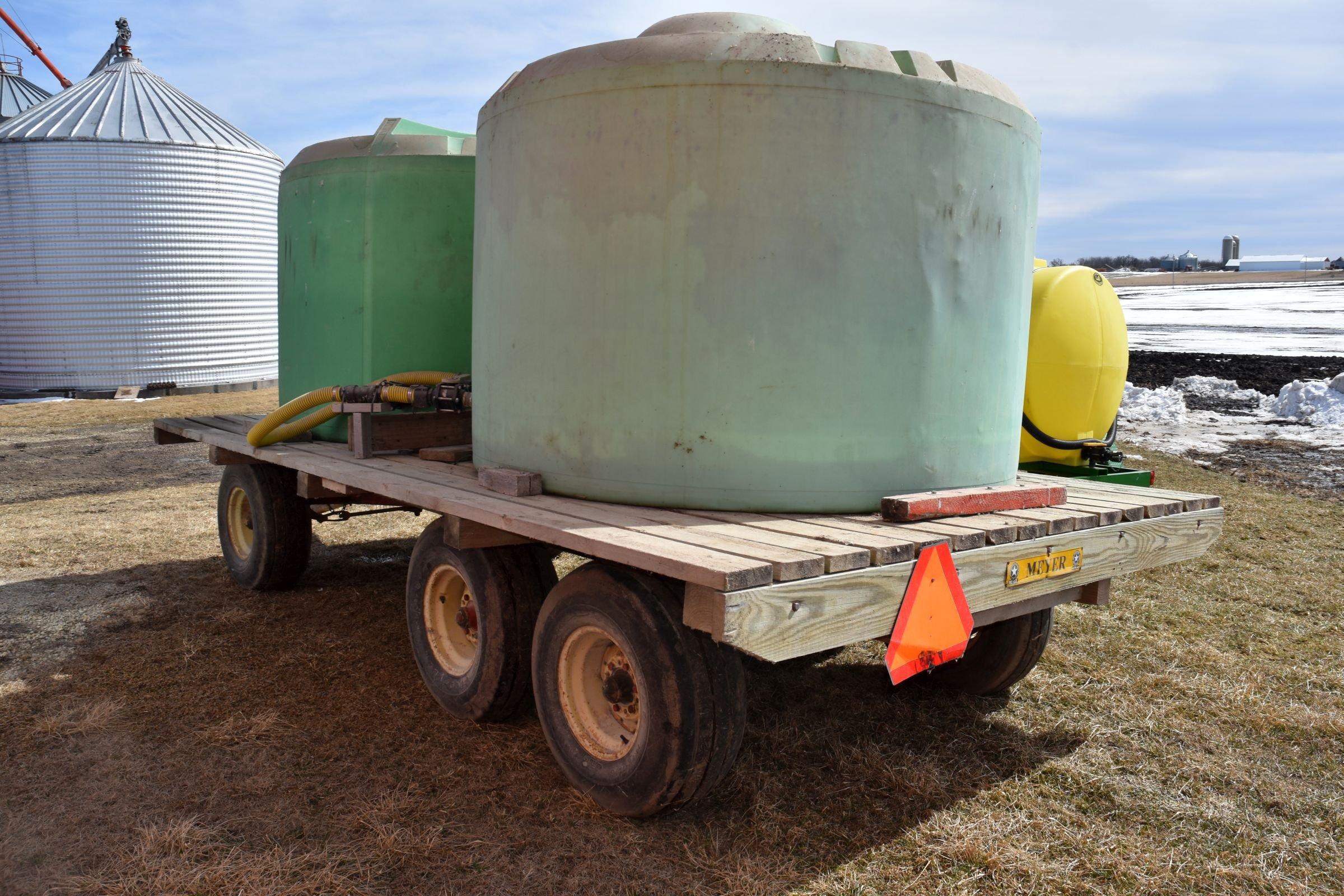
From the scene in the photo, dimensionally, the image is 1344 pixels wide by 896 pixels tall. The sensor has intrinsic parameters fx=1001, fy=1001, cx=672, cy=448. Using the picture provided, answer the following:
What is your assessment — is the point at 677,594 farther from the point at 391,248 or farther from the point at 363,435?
the point at 391,248

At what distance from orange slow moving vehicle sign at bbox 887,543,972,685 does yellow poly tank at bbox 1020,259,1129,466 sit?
2580 millimetres

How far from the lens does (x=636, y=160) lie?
346 cm

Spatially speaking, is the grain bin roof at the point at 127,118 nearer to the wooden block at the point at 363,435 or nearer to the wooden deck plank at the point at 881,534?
the wooden block at the point at 363,435

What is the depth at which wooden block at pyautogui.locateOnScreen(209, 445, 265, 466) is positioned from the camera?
6141 mm

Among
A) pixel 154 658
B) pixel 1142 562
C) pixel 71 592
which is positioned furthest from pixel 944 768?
pixel 71 592

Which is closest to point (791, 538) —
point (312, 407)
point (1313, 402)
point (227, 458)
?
point (312, 407)

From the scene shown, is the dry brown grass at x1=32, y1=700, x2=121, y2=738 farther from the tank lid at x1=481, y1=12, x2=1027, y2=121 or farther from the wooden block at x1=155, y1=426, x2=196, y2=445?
the tank lid at x1=481, y1=12, x2=1027, y2=121

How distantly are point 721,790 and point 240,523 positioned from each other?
4.30 meters

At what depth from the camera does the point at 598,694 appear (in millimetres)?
3467

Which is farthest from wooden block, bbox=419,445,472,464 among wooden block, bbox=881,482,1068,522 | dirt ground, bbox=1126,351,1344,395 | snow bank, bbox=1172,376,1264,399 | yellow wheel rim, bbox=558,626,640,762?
dirt ground, bbox=1126,351,1344,395

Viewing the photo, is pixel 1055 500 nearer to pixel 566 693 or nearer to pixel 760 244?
pixel 760 244

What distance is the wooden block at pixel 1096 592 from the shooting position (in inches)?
149

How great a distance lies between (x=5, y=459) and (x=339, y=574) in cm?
730

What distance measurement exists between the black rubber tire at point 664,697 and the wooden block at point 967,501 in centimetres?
75
